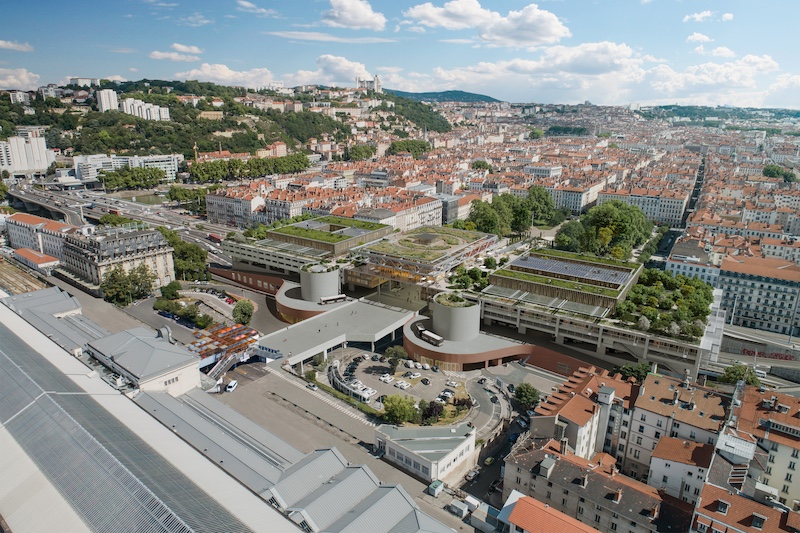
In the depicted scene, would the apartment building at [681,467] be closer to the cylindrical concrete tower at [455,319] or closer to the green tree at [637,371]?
the green tree at [637,371]

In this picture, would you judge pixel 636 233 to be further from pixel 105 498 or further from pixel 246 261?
pixel 105 498

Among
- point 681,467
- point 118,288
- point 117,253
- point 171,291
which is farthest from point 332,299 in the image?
point 681,467

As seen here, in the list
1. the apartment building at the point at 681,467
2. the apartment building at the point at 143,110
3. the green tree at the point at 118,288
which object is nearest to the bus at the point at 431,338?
the apartment building at the point at 681,467

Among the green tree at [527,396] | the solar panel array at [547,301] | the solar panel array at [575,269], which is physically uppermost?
the solar panel array at [575,269]

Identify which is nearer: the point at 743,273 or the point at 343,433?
the point at 343,433

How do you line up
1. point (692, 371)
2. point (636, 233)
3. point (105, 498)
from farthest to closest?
point (636, 233) < point (692, 371) < point (105, 498)

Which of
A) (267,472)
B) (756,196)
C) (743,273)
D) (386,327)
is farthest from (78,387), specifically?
(756,196)
